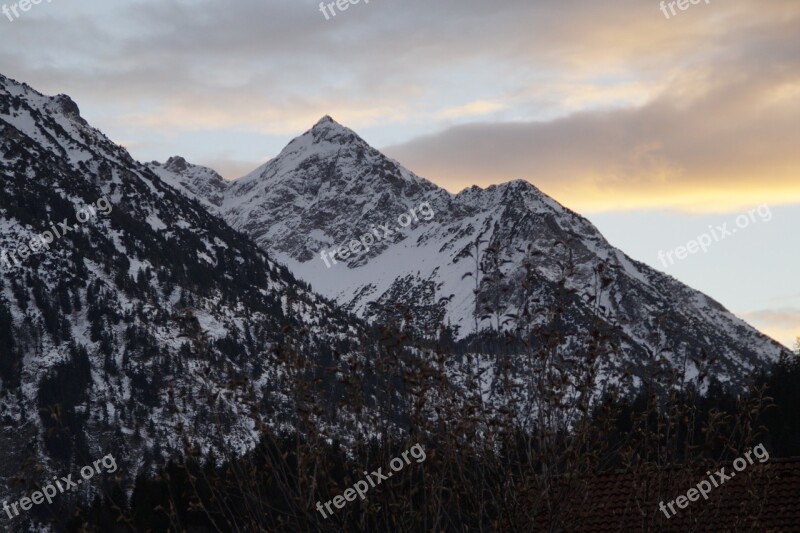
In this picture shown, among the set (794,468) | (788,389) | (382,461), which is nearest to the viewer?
(382,461)

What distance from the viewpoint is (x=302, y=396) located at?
13734mm

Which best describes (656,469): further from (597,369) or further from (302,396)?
(302,396)

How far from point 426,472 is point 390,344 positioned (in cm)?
179

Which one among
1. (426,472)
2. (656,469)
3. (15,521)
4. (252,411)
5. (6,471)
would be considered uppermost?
(6,471)

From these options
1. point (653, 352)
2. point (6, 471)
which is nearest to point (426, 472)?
point (653, 352)

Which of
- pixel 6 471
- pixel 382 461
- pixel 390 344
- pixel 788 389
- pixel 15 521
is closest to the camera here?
pixel 390 344

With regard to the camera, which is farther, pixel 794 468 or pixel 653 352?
pixel 794 468

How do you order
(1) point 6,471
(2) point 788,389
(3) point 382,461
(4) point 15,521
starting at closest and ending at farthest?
1. (3) point 382,461
2. (2) point 788,389
3. (4) point 15,521
4. (1) point 6,471

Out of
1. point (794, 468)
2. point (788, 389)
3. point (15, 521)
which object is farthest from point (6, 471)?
point (794, 468)

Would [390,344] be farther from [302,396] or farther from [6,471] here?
[6,471]

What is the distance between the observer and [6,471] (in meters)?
199

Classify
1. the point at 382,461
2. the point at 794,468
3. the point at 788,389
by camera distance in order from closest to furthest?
the point at 382,461 < the point at 794,468 < the point at 788,389

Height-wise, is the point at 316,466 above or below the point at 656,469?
above

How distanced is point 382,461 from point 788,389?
69586 millimetres
